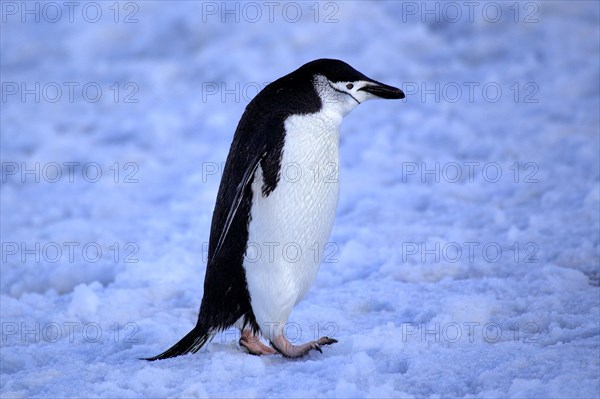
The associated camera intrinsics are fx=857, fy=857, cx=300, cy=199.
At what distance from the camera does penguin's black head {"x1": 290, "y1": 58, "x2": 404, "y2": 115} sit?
328 centimetres

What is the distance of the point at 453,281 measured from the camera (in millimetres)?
4500

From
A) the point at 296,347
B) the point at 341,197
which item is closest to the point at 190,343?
the point at 296,347

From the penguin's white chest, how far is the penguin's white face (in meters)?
0.07

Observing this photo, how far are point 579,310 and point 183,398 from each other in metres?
1.91

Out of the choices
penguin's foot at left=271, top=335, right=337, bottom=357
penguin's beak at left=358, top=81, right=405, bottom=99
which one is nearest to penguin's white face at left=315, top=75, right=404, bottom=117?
penguin's beak at left=358, top=81, right=405, bottom=99

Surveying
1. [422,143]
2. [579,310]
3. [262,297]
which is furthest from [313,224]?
[422,143]

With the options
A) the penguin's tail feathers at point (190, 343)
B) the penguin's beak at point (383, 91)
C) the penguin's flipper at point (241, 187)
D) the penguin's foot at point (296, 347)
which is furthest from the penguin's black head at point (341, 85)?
the penguin's tail feathers at point (190, 343)

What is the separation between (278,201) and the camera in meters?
3.20

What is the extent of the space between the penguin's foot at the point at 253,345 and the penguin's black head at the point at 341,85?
0.96 metres

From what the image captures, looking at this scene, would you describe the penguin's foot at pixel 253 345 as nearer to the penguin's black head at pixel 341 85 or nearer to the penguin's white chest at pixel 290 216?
the penguin's white chest at pixel 290 216


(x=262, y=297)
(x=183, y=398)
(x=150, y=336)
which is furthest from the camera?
(x=150, y=336)

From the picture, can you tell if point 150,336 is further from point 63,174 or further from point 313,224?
point 63,174

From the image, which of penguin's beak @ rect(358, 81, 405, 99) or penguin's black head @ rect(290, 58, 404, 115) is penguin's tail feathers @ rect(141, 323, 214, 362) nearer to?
penguin's black head @ rect(290, 58, 404, 115)

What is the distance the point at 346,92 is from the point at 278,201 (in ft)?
1.65
